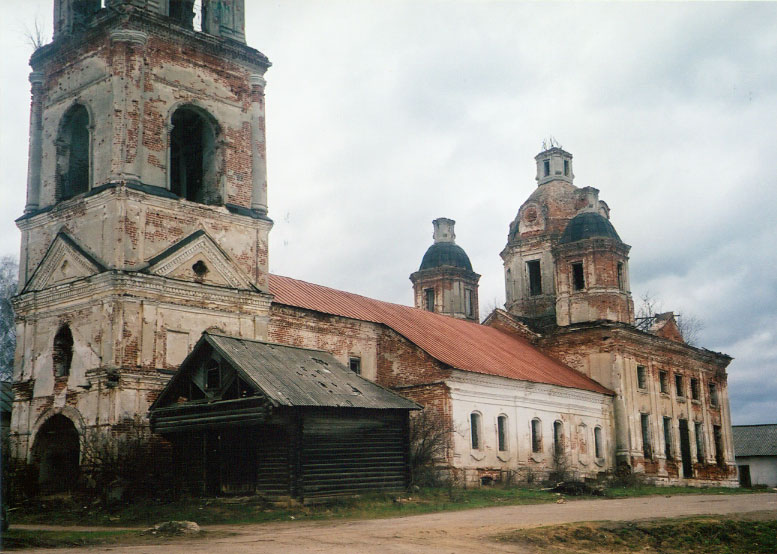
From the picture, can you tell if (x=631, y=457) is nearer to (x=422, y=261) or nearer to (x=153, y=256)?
(x=422, y=261)

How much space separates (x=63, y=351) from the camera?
23.9 metres

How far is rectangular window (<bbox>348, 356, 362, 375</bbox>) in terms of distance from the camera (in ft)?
99.5

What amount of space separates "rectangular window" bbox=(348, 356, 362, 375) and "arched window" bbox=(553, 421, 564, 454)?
27.2 feet

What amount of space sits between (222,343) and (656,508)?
10.6m

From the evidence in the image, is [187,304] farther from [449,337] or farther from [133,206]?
[449,337]

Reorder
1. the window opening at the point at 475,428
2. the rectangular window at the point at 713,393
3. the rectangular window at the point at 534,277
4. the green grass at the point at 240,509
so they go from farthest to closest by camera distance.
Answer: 1. the rectangular window at the point at 534,277
2. the rectangular window at the point at 713,393
3. the window opening at the point at 475,428
4. the green grass at the point at 240,509

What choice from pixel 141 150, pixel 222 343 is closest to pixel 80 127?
pixel 141 150

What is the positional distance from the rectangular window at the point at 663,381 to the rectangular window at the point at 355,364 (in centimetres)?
1662

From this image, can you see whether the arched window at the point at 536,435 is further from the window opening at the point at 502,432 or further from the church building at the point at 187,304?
the window opening at the point at 502,432

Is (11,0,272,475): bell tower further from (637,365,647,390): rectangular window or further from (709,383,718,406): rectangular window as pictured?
(709,383,718,406): rectangular window

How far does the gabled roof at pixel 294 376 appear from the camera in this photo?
19.6m

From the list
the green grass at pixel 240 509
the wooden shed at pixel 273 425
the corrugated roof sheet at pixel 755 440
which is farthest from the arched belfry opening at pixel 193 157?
the corrugated roof sheet at pixel 755 440

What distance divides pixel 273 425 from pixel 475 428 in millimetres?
11621

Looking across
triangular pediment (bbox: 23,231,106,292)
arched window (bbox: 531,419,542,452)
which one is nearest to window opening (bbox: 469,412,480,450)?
arched window (bbox: 531,419,542,452)
